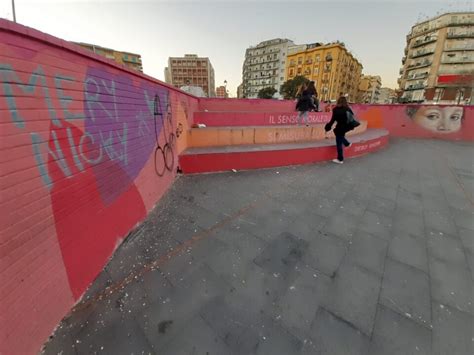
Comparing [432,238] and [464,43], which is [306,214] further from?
[464,43]

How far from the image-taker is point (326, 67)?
53.5 m

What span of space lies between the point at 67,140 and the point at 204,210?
7.60 feet

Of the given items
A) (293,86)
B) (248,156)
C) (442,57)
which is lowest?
(248,156)

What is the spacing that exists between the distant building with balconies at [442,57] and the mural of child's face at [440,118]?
40.8 meters

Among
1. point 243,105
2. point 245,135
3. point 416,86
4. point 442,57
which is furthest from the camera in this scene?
point 416,86

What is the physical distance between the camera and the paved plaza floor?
158 centimetres

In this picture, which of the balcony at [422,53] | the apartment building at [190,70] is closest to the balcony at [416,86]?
the balcony at [422,53]

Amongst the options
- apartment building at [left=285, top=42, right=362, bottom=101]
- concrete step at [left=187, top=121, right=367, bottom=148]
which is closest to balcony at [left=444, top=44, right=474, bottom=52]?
apartment building at [left=285, top=42, right=362, bottom=101]

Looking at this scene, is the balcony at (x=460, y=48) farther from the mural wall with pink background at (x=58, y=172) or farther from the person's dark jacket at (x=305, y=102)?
the mural wall with pink background at (x=58, y=172)

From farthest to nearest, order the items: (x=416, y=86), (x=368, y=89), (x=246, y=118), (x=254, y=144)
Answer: (x=368, y=89)
(x=416, y=86)
(x=246, y=118)
(x=254, y=144)

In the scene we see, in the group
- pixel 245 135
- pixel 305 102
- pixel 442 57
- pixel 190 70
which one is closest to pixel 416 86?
pixel 442 57

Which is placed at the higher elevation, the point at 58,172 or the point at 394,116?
the point at 394,116

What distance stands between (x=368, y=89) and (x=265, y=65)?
46082mm

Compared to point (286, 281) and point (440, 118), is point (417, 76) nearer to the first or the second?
point (440, 118)
